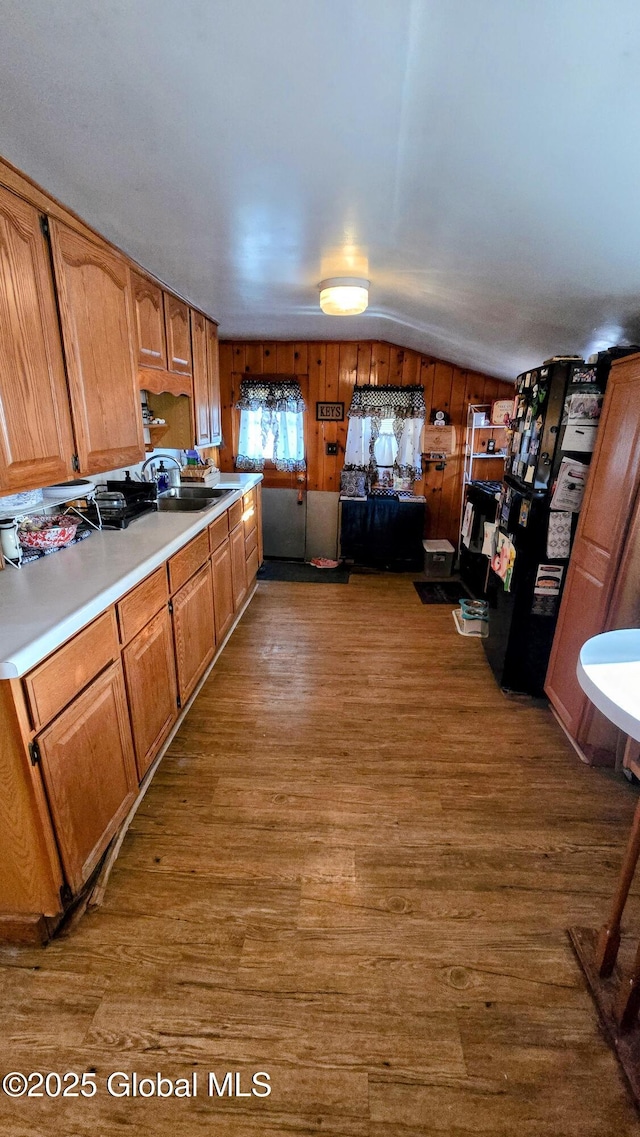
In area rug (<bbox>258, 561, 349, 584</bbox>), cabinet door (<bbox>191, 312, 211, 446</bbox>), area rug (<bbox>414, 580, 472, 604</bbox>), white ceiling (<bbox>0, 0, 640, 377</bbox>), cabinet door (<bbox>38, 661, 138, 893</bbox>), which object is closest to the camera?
white ceiling (<bbox>0, 0, 640, 377</bbox>)

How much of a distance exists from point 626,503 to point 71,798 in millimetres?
2152

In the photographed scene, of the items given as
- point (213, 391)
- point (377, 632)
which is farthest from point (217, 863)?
point (213, 391)

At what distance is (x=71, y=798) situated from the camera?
1392 millimetres

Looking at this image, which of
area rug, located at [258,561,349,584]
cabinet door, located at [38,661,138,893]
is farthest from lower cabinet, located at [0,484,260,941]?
area rug, located at [258,561,349,584]

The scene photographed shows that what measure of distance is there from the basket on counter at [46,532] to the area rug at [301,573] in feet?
8.25

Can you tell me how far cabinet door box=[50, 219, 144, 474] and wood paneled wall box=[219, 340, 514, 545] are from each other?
2.46 m

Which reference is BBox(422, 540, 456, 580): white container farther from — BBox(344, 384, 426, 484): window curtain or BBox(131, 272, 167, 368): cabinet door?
BBox(131, 272, 167, 368): cabinet door

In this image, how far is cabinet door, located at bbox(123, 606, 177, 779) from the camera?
69.8 inches

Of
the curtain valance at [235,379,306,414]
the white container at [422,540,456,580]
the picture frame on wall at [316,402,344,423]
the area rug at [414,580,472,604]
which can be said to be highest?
the curtain valance at [235,379,306,414]

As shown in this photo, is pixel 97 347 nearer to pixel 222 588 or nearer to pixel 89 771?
pixel 222 588

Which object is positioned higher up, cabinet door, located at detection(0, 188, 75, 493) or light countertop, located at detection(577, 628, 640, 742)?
cabinet door, located at detection(0, 188, 75, 493)

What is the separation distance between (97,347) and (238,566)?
169 cm

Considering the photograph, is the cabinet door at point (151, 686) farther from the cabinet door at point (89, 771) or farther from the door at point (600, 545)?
the door at point (600, 545)

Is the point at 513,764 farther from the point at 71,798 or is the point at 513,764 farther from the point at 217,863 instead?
the point at 71,798
